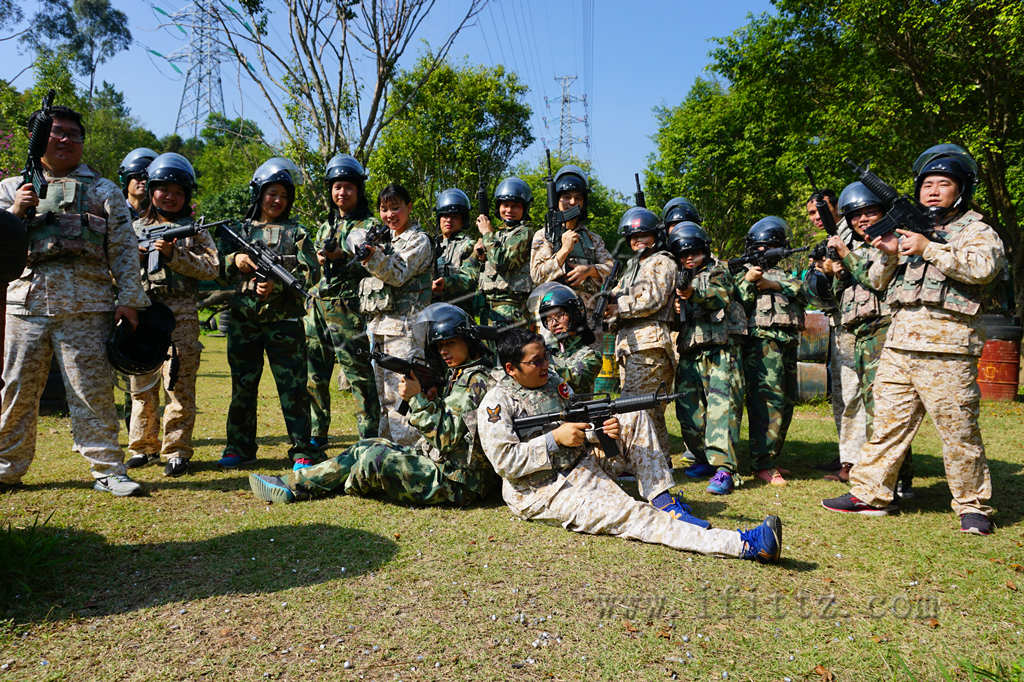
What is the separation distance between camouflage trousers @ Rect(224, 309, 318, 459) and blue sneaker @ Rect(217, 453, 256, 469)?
399 millimetres

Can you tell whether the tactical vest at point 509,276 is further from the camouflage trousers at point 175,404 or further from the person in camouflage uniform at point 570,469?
the camouflage trousers at point 175,404

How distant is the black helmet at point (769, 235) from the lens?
6.94 metres

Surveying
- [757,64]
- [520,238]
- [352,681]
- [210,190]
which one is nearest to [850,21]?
[757,64]

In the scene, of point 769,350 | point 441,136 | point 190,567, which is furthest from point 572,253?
point 441,136

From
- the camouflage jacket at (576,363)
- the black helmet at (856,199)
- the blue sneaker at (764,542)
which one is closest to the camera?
the blue sneaker at (764,542)

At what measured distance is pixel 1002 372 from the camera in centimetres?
1176

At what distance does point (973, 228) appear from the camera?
4.86 m

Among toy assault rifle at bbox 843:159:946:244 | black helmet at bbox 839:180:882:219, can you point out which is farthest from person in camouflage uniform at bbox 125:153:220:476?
black helmet at bbox 839:180:882:219

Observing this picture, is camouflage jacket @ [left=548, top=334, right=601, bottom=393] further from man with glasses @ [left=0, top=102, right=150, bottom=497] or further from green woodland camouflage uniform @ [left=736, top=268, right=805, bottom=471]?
man with glasses @ [left=0, top=102, right=150, bottom=497]

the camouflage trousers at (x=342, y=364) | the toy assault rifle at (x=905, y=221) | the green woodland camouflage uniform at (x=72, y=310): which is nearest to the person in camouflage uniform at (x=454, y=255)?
the camouflage trousers at (x=342, y=364)

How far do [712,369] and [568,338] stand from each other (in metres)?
1.60

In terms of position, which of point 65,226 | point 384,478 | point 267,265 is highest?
point 65,226

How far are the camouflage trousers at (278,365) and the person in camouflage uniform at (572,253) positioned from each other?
262cm

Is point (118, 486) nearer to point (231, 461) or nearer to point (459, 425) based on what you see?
point (231, 461)
